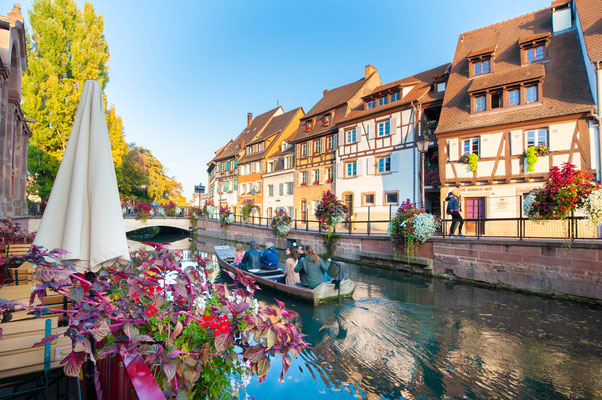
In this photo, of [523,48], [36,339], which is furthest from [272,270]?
[523,48]

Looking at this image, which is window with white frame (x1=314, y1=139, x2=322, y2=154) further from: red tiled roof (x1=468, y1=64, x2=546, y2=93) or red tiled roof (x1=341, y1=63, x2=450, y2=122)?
red tiled roof (x1=468, y1=64, x2=546, y2=93)

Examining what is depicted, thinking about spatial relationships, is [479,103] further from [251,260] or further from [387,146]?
[251,260]

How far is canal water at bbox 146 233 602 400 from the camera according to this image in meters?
4.76

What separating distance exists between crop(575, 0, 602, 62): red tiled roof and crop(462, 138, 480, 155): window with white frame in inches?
219

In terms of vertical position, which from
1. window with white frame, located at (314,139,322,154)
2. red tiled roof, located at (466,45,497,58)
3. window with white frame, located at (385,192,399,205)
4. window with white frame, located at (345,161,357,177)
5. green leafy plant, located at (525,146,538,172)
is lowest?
window with white frame, located at (385,192,399,205)

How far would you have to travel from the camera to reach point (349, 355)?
5926mm

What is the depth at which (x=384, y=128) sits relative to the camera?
74.5 ft

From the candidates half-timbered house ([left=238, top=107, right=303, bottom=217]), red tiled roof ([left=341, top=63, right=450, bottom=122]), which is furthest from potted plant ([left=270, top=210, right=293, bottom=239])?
half-timbered house ([left=238, top=107, right=303, bottom=217])

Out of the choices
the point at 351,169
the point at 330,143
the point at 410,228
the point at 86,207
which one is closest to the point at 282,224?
the point at 351,169

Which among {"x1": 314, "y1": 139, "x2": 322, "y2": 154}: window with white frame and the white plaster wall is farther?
the white plaster wall

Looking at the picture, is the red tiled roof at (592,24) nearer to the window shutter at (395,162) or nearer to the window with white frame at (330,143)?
the window shutter at (395,162)

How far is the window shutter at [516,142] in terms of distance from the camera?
1598 centimetres

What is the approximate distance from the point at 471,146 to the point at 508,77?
394cm

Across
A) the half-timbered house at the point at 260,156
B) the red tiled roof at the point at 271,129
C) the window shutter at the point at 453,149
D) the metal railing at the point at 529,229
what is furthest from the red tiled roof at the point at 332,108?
the metal railing at the point at 529,229
